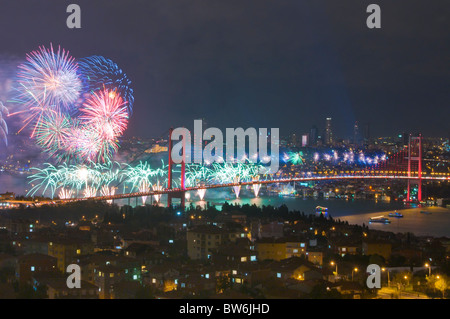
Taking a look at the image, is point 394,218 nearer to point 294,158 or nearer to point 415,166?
point 415,166

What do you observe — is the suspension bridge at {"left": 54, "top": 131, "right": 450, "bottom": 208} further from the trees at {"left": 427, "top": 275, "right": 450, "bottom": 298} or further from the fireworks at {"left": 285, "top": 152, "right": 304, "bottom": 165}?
the trees at {"left": 427, "top": 275, "right": 450, "bottom": 298}

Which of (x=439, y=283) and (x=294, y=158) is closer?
(x=439, y=283)

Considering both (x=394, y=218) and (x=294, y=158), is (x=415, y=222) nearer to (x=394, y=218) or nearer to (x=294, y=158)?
(x=394, y=218)

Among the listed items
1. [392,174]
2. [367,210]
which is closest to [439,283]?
[367,210]

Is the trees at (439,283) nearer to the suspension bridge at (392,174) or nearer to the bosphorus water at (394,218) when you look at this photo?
the bosphorus water at (394,218)

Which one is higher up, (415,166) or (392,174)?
(415,166)

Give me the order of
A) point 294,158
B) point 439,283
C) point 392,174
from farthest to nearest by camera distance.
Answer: point 294,158 → point 392,174 → point 439,283

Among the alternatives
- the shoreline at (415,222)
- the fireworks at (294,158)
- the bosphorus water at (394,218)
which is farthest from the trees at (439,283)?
the fireworks at (294,158)

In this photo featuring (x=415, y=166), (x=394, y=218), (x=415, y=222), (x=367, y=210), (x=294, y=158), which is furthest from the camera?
(x=294, y=158)

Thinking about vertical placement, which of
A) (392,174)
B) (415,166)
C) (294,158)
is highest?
(294,158)

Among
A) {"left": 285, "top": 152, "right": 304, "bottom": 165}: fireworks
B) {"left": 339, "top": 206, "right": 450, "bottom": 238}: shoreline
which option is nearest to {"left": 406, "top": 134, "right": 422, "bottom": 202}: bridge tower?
{"left": 339, "top": 206, "right": 450, "bottom": 238}: shoreline

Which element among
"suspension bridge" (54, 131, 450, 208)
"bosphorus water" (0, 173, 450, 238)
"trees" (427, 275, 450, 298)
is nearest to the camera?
"trees" (427, 275, 450, 298)

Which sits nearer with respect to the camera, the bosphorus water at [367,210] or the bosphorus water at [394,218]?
the bosphorus water at [394,218]
